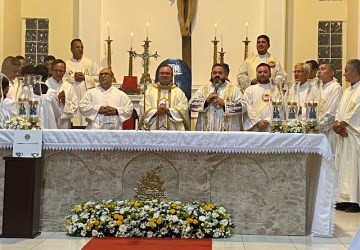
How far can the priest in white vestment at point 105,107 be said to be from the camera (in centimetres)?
955

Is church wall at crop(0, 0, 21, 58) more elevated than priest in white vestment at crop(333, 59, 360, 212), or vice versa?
church wall at crop(0, 0, 21, 58)

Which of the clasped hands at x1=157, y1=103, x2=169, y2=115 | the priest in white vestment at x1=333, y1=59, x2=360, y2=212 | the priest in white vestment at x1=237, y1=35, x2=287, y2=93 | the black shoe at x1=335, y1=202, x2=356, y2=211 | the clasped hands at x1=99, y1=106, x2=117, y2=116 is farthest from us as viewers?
the priest in white vestment at x1=237, y1=35, x2=287, y2=93

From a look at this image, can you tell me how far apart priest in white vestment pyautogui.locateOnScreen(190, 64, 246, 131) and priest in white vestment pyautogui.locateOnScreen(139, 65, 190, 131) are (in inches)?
7.0

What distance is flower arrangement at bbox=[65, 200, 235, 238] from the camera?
7.36 meters

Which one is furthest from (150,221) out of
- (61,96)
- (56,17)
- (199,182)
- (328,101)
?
(56,17)

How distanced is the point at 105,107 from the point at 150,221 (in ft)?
8.08

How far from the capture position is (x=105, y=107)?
9.41m

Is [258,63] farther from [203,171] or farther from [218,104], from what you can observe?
[203,171]

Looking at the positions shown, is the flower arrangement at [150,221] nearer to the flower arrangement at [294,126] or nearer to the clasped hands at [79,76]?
the flower arrangement at [294,126]

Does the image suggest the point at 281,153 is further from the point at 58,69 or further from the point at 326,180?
the point at 58,69

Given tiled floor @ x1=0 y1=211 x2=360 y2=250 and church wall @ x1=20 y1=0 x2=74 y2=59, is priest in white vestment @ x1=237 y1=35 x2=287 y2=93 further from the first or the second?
church wall @ x1=20 y1=0 x2=74 y2=59

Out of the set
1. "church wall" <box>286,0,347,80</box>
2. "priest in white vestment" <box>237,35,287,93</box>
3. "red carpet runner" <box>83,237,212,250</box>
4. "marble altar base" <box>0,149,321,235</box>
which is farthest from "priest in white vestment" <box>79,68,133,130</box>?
"church wall" <box>286,0,347,80</box>

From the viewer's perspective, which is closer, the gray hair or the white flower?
the white flower

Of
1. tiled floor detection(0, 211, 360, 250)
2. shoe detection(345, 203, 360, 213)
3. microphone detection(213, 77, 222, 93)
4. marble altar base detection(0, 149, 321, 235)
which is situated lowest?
Answer: tiled floor detection(0, 211, 360, 250)
